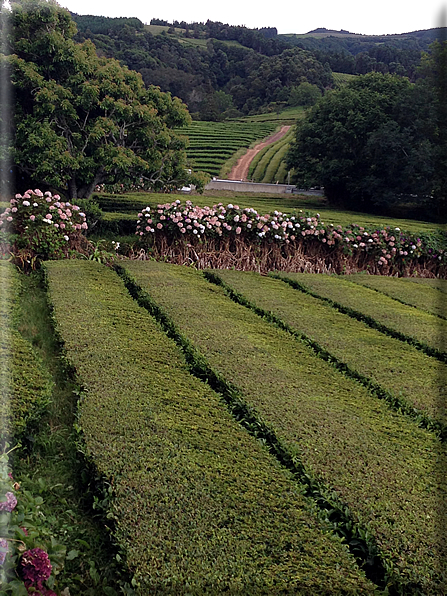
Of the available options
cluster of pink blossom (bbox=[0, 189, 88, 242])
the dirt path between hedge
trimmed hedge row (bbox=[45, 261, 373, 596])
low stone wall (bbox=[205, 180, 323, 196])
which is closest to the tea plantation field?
trimmed hedge row (bbox=[45, 261, 373, 596])

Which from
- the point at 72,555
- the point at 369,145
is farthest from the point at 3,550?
the point at 369,145

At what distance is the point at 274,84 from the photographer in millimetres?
46719

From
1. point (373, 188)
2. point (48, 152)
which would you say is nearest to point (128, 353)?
point (48, 152)

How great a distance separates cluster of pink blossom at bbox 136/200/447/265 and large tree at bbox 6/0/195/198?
3349 mm

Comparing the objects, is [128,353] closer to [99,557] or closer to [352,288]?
[99,557]

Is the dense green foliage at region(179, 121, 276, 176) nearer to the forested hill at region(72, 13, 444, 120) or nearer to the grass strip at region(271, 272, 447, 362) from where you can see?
the forested hill at region(72, 13, 444, 120)

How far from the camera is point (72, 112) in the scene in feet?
32.6

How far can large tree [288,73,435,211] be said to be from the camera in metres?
17.7

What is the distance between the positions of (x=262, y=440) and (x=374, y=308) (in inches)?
119

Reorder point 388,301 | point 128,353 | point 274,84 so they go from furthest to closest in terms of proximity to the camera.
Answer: point 274,84 < point 388,301 < point 128,353

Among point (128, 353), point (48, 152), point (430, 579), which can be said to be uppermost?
point (48, 152)

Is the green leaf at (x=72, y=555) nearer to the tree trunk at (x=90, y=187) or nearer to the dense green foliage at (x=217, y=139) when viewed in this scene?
the tree trunk at (x=90, y=187)

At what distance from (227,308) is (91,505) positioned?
2.73 metres

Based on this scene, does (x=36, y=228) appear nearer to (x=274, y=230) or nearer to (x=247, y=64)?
(x=274, y=230)
